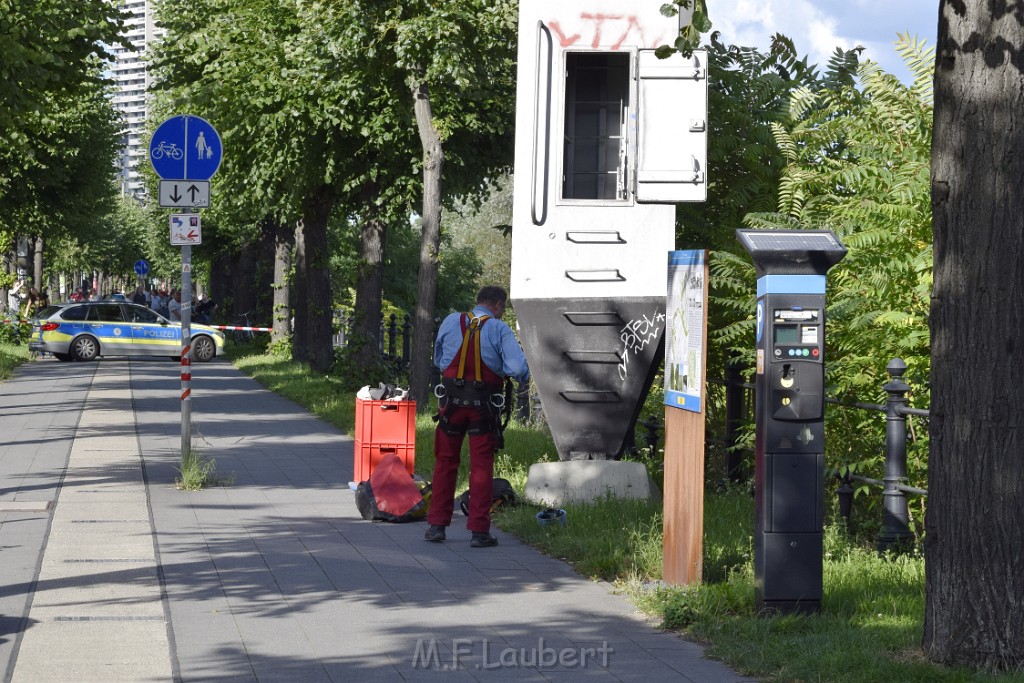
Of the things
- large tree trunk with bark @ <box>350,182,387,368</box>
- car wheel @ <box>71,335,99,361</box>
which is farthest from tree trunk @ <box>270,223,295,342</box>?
large tree trunk with bark @ <box>350,182,387,368</box>

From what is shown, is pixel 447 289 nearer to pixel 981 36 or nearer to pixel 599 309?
pixel 599 309

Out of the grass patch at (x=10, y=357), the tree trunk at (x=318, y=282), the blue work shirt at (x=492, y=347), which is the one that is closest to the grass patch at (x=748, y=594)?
the blue work shirt at (x=492, y=347)

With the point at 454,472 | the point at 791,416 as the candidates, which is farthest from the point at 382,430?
the point at 791,416

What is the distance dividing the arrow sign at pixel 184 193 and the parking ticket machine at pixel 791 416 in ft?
22.4

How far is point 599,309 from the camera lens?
11.5m

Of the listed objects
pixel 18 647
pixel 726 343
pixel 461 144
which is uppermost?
pixel 461 144

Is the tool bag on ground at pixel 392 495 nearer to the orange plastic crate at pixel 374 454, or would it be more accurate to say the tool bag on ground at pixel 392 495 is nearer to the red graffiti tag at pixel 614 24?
the orange plastic crate at pixel 374 454

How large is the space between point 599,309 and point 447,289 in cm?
3502

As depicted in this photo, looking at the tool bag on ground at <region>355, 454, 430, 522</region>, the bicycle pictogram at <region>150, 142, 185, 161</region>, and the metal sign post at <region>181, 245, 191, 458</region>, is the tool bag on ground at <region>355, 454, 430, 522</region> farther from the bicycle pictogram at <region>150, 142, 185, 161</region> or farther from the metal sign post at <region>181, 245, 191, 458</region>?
the bicycle pictogram at <region>150, 142, 185, 161</region>

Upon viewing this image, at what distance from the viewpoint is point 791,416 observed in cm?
667

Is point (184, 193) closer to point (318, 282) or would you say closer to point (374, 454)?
point (374, 454)

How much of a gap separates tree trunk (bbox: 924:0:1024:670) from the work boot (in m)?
3.82

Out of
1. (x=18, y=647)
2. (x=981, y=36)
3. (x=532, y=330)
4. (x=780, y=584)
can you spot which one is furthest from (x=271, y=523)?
(x=981, y=36)

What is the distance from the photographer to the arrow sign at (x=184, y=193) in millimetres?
12195
